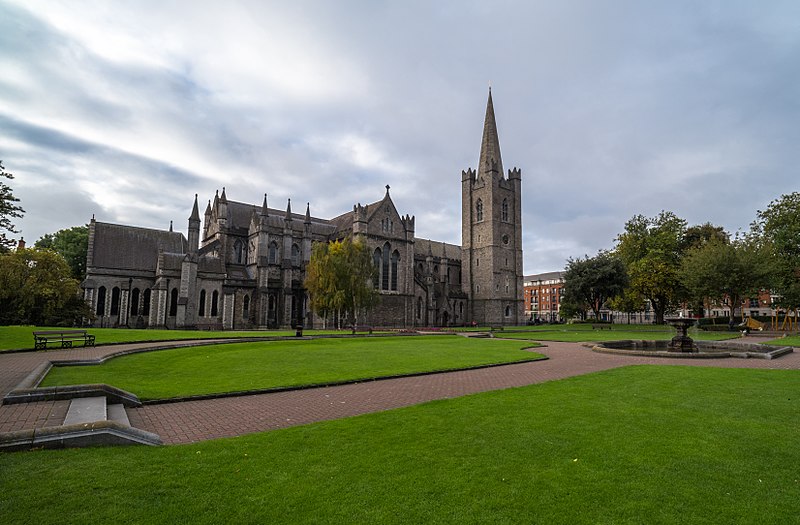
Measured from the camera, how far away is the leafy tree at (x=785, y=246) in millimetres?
45562

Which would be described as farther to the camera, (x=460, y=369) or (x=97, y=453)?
(x=460, y=369)

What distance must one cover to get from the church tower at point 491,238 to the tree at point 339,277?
106ft

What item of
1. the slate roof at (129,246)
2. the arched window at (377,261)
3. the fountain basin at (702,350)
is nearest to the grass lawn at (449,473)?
the fountain basin at (702,350)

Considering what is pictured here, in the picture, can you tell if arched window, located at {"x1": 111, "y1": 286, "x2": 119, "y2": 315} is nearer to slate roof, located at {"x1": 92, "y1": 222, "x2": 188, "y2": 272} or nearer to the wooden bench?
slate roof, located at {"x1": 92, "y1": 222, "x2": 188, "y2": 272}

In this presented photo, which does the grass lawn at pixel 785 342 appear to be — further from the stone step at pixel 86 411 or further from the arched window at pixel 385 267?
the arched window at pixel 385 267

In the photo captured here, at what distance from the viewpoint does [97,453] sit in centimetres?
630

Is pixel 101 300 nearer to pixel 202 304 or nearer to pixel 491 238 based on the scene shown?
pixel 202 304

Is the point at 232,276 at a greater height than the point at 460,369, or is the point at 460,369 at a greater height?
the point at 232,276

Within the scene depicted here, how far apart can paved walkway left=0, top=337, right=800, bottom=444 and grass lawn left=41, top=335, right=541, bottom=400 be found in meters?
0.99

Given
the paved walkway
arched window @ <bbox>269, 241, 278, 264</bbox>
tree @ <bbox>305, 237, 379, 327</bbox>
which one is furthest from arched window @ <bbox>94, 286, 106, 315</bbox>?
the paved walkway

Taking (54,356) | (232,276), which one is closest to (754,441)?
(54,356)

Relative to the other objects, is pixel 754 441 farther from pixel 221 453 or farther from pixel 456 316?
pixel 456 316

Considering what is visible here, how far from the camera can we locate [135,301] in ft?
164

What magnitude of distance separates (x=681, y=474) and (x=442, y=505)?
10.4 feet
